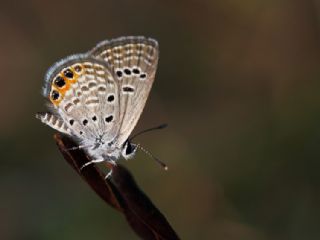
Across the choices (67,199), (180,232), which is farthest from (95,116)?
(67,199)

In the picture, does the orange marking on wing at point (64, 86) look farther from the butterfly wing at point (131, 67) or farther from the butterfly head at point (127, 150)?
the butterfly head at point (127, 150)

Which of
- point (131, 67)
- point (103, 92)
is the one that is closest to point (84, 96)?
point (103, 92)

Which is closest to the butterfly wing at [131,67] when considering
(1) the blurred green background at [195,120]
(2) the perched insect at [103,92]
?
(2) the perched insect at [103,92]

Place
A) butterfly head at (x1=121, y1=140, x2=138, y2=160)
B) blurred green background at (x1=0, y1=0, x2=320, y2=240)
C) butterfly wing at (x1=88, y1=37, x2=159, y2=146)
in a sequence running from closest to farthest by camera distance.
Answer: butterfly wing at (x1=88, y1=37, x2=159, y2=146)
butterfly head at (x1=121, y1=140, x2=138, y2=160)
blurred green background at (x1=0, y1=0, x2=320, y2=240)

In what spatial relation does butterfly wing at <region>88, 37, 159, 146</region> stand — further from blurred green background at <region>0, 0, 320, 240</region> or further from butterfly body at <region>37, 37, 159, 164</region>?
blurred green background at <region>0, 0, 320, 240</region>

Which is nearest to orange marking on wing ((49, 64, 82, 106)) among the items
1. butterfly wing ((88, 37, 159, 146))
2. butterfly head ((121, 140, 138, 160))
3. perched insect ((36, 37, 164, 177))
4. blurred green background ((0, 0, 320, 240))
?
perched insect ((36, 37, 164, 177))

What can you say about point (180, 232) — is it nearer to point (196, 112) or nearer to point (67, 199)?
point (67, 199)

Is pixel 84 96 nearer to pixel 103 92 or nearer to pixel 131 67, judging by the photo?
pixel 103 92
